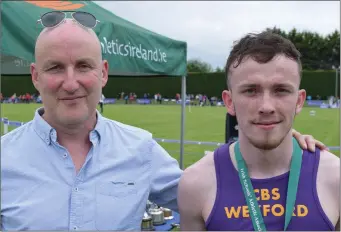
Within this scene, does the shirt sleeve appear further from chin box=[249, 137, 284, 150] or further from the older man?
chin box=[249, 137, 284, 150]

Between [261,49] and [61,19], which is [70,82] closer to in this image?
[61,19]

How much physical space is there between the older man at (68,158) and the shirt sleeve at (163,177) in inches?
4.5

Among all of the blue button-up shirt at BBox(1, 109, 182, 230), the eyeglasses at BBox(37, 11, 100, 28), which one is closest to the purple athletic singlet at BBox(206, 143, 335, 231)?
the blue button-up shirt at BBox(1, 109, 182, 230)

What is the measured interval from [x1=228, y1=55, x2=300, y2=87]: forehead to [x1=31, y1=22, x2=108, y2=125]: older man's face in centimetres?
75

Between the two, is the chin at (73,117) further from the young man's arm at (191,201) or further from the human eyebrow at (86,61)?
the young man's arm at (191,201)

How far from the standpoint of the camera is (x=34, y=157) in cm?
201

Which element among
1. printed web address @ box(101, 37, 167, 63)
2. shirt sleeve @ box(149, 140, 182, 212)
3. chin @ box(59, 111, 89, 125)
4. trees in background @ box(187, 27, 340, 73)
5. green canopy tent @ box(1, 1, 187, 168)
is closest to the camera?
chin @ box(59, 111, 89, 125)

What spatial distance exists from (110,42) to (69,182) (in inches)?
101

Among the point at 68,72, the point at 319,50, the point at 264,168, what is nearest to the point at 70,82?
the point at 68,72

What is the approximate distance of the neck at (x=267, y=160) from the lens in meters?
1.89

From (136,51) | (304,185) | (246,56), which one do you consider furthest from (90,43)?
(136,51)

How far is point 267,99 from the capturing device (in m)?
1.74

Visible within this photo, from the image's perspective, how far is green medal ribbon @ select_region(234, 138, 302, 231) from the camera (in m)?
1.75

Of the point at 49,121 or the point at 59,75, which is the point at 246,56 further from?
the point at 49,121
